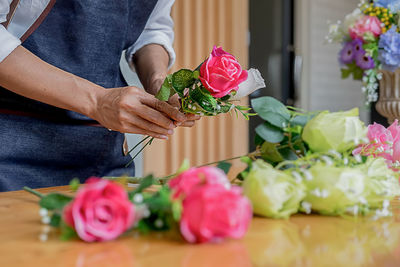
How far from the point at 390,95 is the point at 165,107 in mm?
1036

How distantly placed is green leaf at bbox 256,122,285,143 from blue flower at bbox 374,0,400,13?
127 cm

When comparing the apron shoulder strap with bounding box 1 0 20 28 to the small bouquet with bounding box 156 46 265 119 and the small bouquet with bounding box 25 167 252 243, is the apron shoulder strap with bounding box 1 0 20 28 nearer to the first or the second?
the small bouquet with bounding box 156 46 265 119

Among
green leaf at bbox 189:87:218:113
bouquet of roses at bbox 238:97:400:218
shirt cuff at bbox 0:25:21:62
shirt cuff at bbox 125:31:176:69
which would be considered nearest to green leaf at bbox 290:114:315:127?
bouquet of roses at bbox 238:97:400:218

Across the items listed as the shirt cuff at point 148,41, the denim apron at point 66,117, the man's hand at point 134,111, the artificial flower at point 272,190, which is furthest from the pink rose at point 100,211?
the shirt cuff at point 148,41

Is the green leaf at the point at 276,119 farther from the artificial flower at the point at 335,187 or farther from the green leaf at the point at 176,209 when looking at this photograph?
the green leaf at the point at 176,209

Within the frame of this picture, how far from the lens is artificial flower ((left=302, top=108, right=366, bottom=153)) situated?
55 cm

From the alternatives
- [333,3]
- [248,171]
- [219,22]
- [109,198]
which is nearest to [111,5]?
[248,171]

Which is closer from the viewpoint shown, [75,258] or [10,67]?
[75,258]

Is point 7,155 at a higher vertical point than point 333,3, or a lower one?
lower

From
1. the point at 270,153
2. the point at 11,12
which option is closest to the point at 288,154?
the point at 270,153

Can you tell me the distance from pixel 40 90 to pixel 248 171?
0.54 meters

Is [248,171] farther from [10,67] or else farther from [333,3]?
[333,3]

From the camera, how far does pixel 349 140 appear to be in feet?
1.79

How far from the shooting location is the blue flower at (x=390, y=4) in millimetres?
1639
